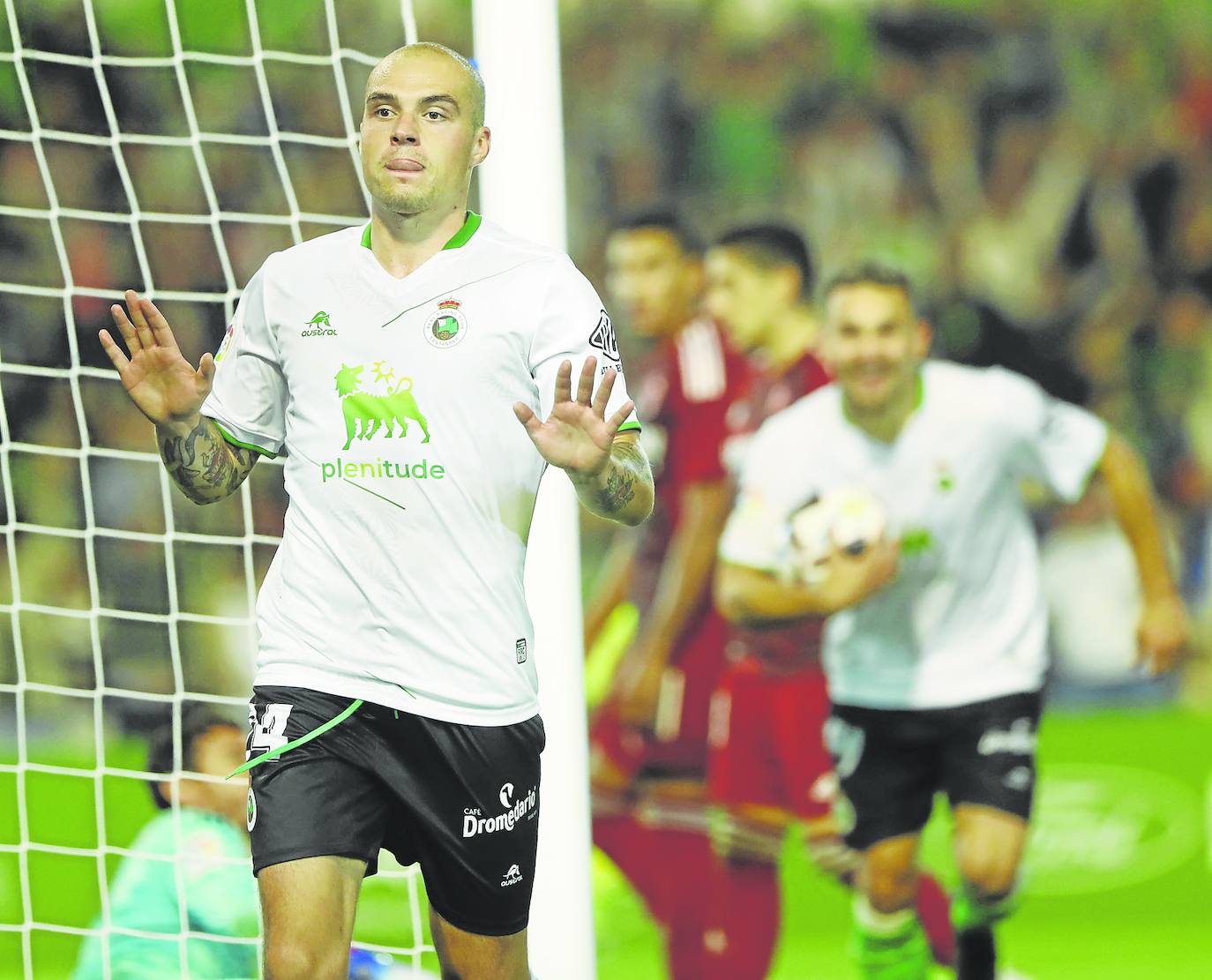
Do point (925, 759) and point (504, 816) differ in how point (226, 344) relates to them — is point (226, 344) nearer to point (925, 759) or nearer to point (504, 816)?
point (504, 816)

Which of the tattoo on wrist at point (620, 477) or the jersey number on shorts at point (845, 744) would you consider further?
the jersey number on shorts at point (845, 744)

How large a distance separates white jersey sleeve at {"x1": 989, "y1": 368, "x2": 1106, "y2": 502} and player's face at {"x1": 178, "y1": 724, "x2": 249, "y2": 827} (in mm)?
2229

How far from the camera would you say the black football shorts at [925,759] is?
4.23 m

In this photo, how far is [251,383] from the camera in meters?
2.54

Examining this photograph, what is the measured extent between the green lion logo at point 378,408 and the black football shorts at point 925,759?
2.38 metres

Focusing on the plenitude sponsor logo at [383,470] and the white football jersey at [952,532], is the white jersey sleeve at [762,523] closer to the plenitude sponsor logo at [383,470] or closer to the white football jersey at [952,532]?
the white football jersey at [952,532]

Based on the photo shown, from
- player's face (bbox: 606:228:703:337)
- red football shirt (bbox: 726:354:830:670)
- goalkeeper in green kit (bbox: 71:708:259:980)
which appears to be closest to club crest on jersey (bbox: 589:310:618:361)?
goalkeeper in green kit (bbox: 71:708:259:980)

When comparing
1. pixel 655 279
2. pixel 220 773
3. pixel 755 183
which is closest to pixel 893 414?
pixel 655 279

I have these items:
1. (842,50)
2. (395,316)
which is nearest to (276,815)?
(395,316)

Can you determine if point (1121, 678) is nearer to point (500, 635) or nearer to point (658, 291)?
point (658, 291)

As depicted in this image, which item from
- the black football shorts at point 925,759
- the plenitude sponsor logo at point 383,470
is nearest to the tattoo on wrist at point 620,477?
the plenitude sponsor logo at point 383,470

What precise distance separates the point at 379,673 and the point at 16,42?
1911 mm

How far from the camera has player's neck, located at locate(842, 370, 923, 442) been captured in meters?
4.64

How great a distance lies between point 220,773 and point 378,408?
6.15 ft
